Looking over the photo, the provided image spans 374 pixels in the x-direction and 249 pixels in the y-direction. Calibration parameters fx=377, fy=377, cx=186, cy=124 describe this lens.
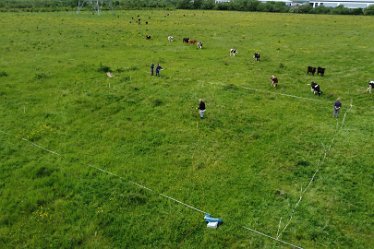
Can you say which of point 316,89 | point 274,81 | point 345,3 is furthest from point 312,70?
point 345,3

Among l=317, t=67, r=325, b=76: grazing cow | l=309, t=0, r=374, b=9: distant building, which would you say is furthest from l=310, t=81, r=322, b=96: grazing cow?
l=309, t=0, r=374, b=9: distant building

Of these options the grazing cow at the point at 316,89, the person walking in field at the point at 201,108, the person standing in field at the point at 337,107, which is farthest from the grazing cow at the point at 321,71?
the person walking in field at the point at 201,108

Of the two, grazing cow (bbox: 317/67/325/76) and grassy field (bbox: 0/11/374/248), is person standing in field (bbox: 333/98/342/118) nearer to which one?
grassy field (bbox: 0/11/374/248)

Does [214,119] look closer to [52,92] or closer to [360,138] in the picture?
[360,138]

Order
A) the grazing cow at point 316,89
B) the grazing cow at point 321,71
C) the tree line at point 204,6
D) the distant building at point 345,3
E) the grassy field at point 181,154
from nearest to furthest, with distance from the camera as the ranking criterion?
the grassy field at point 181,154 < the grazing cow at point 316,89 < the grazing cow at point 321,71 < the tree line at point 204,6 < the distant building at point 345,3

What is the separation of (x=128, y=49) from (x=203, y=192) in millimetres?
29955

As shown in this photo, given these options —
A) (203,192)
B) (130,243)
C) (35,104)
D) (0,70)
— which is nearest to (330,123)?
(203,192)

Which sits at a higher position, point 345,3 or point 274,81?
point 345,3

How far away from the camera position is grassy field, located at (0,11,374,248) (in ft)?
47.8

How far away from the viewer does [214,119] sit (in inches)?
908

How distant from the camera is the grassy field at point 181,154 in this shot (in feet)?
47.8

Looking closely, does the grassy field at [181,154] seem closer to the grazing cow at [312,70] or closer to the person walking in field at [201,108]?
the person walking in field at [201,108]

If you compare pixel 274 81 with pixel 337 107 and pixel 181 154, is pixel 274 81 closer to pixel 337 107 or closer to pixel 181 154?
pixel 337 107

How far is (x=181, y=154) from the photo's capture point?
19469 millimetres
